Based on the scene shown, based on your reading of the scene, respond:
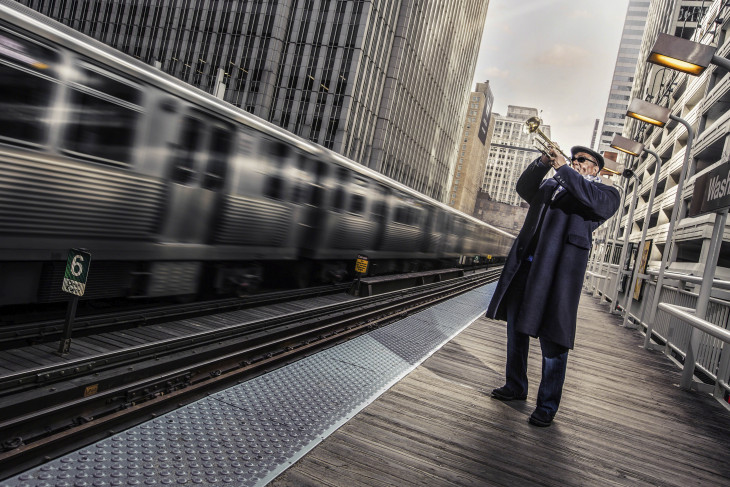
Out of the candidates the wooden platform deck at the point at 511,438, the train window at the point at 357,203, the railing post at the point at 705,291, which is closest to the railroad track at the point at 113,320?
the wooden platform deck at the point at 511,438

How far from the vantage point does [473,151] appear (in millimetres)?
132125

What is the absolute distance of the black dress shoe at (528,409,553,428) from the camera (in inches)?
150

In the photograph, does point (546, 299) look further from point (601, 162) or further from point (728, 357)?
point (728, 357)

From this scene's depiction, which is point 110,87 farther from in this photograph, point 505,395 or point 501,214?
point 501,214

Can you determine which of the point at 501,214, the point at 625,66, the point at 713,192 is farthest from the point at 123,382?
the point at 625,66

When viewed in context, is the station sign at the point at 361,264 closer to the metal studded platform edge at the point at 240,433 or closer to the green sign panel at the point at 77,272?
the metal studded platform edge at the point at 240,433

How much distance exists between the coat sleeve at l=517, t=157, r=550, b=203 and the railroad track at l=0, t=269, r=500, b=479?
2.90 meters

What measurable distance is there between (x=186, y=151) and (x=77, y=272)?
112 inches

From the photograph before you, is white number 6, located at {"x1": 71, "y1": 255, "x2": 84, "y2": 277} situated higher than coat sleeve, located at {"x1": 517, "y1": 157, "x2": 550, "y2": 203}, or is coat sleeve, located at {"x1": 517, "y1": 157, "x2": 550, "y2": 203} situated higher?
coat sleeve, located at {"x1": 517, "y1": 157, "x2": 550, "y2": 203}

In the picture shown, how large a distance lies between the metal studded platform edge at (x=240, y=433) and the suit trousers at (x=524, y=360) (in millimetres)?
975

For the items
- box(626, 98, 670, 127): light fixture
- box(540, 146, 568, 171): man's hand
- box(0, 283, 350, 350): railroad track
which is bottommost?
box(0, 283, 350, 350): railroad track

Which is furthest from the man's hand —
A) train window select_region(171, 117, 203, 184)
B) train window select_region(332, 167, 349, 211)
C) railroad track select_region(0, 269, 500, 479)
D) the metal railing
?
train window select_region(332, 167, 349, 211)

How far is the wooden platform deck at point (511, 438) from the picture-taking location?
9.39ft

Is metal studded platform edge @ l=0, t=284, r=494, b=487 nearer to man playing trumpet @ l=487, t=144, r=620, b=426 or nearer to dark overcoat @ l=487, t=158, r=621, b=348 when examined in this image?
man playing trumpet @ l=487, t=144, r=620, b=426
